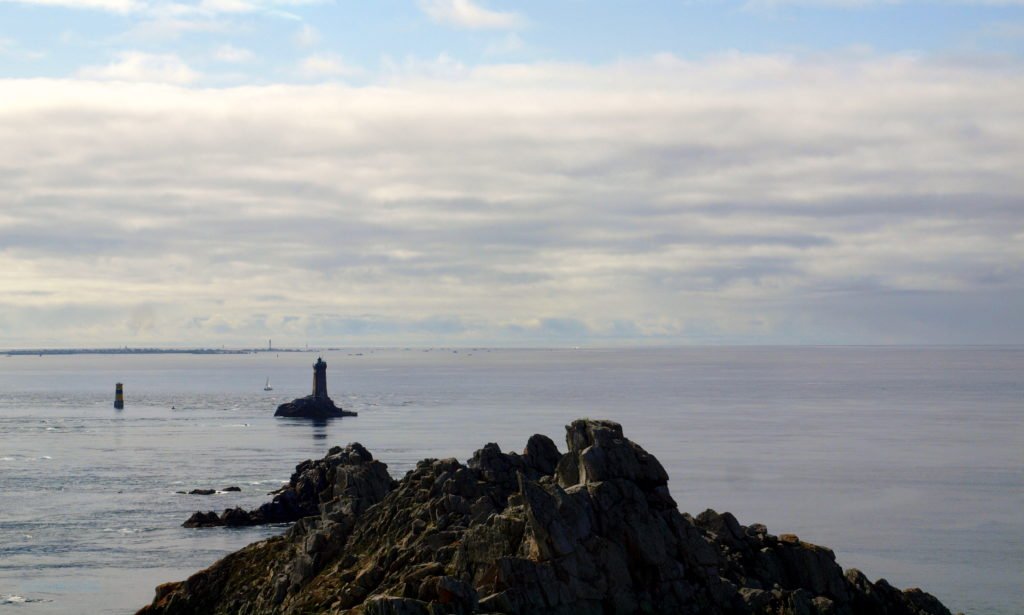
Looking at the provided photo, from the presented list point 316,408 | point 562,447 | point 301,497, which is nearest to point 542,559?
point 301,497

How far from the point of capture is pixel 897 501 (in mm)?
80062

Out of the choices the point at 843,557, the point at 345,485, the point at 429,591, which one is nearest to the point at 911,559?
the point at 843,557

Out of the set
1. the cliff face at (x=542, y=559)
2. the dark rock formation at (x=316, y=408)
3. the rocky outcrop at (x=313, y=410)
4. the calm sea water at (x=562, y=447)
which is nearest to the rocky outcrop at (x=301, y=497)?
the calm sea water at (x=562, y=447)

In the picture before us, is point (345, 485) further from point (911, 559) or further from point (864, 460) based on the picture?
point (864, 460)

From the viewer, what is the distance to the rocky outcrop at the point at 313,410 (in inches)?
6550

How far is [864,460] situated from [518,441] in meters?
33.8

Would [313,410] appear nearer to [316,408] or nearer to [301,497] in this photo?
[316,408]

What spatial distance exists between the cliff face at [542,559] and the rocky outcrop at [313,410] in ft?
390

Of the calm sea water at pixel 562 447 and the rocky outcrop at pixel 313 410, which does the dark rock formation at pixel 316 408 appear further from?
the calm sea water at pixel 562 447

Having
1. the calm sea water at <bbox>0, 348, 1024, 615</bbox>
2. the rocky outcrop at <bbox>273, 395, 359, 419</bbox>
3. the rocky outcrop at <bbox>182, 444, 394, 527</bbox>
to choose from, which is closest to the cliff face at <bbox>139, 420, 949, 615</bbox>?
the calm sea water at <bbox>0, 348, 1024, 615</bbox>

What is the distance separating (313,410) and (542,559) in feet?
433

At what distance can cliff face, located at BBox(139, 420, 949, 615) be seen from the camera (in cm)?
3722

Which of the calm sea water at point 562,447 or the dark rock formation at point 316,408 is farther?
the dark rock formation at point 316,408

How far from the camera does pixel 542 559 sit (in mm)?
37438
